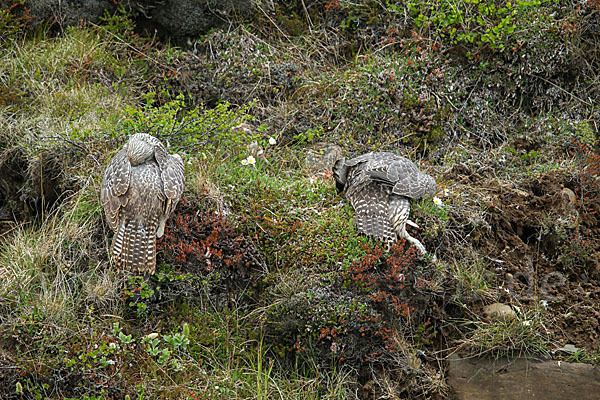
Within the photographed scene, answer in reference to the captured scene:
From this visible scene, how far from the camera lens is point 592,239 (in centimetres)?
666

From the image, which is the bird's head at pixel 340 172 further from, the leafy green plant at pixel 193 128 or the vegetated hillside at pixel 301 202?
the leafy green plant at pixel 193 128

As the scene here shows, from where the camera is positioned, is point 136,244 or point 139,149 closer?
point 136,244

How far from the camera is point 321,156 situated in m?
7.48

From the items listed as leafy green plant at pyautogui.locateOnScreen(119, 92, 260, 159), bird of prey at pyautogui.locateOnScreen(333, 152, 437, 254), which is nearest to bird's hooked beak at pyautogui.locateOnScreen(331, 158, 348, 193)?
bird of prey at pyautogui.locateOnScreen(333, 152, 437, 254)

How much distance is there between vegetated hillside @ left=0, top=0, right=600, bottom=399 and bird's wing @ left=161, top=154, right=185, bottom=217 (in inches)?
13.8

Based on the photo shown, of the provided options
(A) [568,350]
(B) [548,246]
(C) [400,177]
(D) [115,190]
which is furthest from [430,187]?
(D) [115,190]

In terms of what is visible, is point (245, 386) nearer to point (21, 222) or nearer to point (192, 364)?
point (192, 364)

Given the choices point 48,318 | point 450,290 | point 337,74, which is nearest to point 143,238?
point 48,318

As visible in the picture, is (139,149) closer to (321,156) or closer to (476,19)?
(321,156)

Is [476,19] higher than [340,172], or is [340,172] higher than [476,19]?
[476,19]

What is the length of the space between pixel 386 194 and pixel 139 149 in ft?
7.78

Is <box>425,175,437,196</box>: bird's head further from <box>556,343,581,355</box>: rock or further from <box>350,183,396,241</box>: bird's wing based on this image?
<box>556,343,581,355</box>: rock

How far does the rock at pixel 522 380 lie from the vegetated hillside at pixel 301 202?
12 cm

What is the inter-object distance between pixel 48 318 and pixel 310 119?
3.97 m
